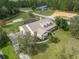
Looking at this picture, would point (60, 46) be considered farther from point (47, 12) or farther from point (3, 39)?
point (47, 12)

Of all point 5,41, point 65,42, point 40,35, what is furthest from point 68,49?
point 5,41

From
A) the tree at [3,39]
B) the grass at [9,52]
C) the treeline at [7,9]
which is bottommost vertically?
the grass at [9,52]

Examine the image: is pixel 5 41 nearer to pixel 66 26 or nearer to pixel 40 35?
pixel 40 35

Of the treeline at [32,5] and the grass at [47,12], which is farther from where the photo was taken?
the grass at [47,12]

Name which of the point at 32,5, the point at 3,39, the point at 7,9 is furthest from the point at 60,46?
the point at 32,5

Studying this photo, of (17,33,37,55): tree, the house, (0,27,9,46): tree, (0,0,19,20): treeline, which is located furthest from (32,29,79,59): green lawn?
(0,0,19,20): treeline

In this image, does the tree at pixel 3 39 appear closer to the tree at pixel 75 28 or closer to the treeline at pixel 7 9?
the treeline at pixel 7 9

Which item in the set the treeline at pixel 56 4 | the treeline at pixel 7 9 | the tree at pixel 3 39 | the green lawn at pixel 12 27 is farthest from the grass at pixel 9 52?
the treeline at pixel 56 4

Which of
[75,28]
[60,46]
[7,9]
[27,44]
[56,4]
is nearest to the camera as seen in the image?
[27,44]
